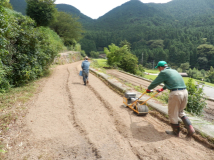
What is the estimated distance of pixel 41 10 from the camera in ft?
65.5

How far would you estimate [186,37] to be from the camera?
367ft

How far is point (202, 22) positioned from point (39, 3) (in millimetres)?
172783

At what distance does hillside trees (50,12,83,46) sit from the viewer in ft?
107

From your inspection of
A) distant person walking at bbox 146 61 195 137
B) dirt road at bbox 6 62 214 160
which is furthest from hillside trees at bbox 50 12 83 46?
distant person walking at bbox 146 61 195 137

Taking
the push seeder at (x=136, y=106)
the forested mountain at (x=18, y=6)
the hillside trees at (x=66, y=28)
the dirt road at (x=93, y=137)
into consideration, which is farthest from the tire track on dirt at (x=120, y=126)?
the forested mountain at (x=18, y=6)

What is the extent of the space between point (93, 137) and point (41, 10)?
21.6m

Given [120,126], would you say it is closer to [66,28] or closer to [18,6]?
[66,28]

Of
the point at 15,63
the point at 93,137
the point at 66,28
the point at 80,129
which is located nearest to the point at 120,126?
the point at 93,137

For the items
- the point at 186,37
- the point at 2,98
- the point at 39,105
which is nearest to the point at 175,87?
the point at 39,105

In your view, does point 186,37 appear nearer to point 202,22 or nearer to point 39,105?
point 202,22

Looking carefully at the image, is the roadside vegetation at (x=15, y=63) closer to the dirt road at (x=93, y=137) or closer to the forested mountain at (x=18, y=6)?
the dirt road at (x=93, y=137)

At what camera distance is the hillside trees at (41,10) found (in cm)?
1988

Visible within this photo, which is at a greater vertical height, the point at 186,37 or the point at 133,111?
the point at 186,37

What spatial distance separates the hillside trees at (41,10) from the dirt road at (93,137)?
18.8 meters
